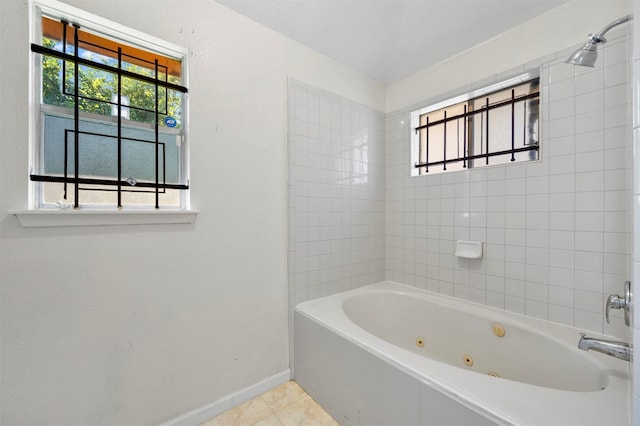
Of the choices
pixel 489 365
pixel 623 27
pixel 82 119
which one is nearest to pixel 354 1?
pixel 623 27

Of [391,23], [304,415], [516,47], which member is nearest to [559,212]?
[516,47]

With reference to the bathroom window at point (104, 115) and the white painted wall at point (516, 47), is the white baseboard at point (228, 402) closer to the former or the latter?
the bathroom window at point (104, 115)

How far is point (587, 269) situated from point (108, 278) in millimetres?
2513

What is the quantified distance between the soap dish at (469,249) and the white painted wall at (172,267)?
1.29m

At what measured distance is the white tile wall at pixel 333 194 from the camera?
188 cm

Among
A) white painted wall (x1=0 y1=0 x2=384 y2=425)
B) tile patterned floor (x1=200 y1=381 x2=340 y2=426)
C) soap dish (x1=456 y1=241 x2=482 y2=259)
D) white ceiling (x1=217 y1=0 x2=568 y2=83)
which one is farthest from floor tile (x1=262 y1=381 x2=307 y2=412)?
white ceiling (x1=217 y1=0 x2=568 y2=83)

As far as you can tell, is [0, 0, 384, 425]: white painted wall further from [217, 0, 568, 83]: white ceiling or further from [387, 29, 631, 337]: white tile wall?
[387, 29, 631, 337]: white tile wall

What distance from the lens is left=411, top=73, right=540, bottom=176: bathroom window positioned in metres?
1.73

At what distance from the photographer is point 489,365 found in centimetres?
164

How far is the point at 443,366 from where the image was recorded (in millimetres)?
1127

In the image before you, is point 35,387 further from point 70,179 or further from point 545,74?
point 545,74

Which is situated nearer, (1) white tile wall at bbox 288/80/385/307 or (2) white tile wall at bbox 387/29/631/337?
(2) white tile wall at bbox 387/29/631/337

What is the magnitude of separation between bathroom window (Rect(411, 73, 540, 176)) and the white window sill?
1.95 metres

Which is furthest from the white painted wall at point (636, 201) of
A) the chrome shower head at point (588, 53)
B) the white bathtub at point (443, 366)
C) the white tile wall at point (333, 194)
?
the white tile wall at point (333, 194)
